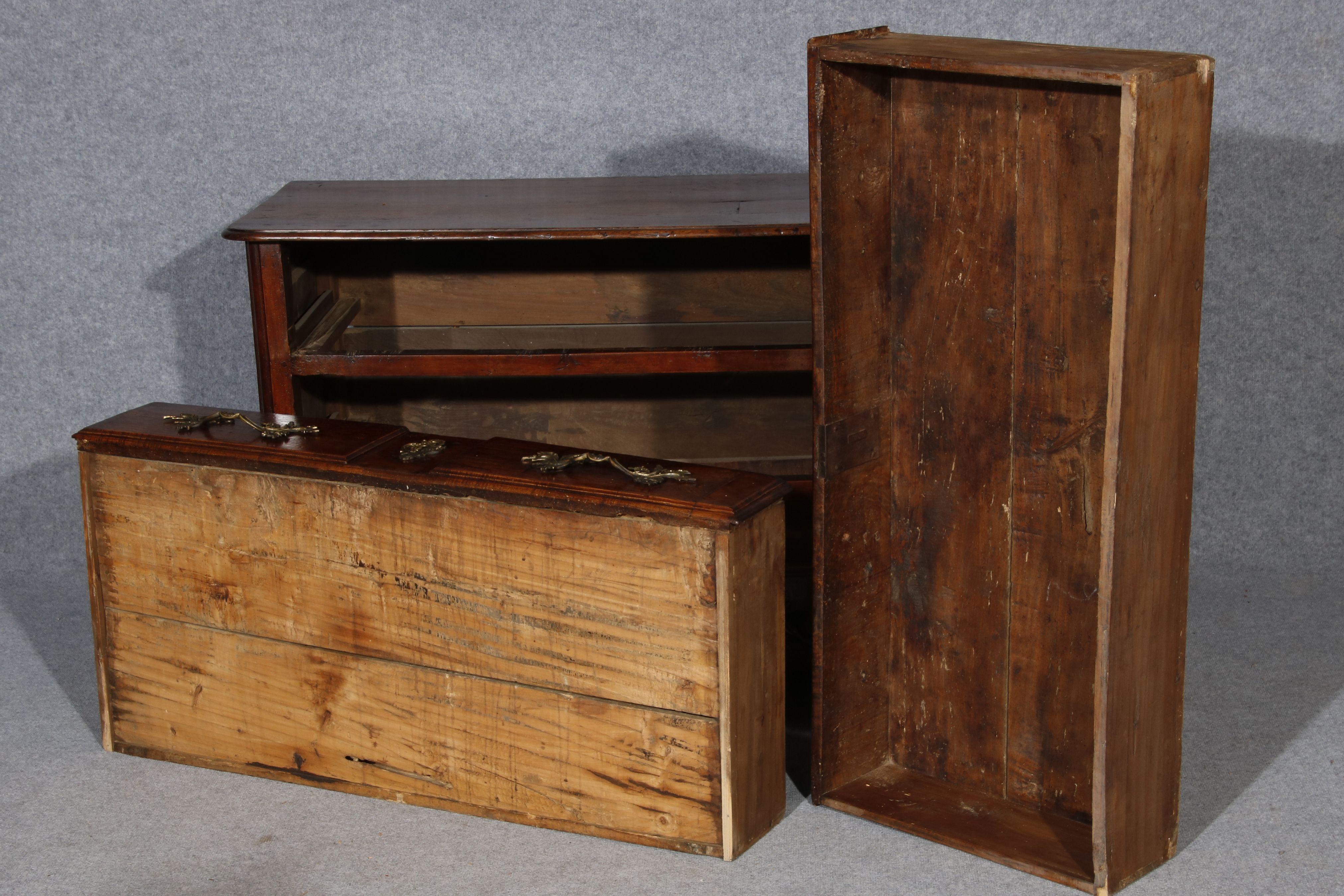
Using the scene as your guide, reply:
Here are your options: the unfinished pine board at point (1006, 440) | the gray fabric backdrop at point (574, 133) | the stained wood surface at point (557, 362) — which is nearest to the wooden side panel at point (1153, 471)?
the unfinished pine board at point (1006, 440)

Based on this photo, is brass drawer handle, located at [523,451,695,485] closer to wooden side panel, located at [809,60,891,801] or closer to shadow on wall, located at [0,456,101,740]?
wooden side panel, located at [809,60,891,801]

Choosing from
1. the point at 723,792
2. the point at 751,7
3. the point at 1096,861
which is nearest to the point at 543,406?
the point at 751,7

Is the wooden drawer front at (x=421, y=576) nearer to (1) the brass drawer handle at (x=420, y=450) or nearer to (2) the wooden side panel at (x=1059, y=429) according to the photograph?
(1) the brass drawer handle at (x=420, y=450)

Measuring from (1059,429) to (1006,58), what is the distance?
46 centimetres

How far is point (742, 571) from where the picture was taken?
193 centimetres

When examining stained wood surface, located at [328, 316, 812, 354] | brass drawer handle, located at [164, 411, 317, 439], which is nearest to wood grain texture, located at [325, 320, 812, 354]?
stained wood surface, located at [328, 316, 812, 354]

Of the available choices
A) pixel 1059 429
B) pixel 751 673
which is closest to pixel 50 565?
pixel 751 673

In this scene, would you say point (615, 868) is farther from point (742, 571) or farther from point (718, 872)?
point (742, 571)

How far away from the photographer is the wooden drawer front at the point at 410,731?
2.01 m

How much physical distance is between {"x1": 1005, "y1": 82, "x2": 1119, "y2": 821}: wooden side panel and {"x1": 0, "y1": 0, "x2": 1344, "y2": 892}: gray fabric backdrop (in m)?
0.87

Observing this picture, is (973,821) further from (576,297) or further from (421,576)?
(576,297)

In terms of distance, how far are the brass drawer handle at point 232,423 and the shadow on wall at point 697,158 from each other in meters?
1.01

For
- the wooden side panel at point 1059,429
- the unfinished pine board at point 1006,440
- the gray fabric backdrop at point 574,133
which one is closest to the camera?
the unfinished pine board at point 1006,440

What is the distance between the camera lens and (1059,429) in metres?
1.99
